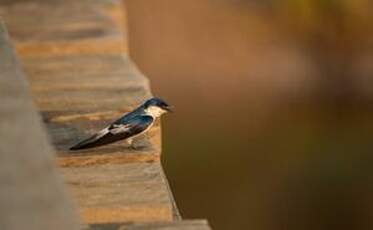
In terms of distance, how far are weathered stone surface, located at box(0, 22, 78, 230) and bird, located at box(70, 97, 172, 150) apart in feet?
3.04

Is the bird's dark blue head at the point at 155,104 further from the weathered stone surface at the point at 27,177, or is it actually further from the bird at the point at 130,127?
the weathered stone surface at the point at 27,177

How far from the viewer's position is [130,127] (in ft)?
10.4

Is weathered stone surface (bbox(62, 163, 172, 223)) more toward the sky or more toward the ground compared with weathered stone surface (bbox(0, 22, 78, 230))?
more toward the ground

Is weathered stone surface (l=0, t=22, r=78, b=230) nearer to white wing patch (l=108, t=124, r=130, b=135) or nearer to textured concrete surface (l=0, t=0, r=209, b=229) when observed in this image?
textured concrete surface (l=0, t=0, r=209, b=229)

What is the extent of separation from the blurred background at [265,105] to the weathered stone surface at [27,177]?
518cm

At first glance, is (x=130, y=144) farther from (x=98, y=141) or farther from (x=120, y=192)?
(x=120, y=192)

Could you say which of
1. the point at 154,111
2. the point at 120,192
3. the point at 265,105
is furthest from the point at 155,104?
the point at 265,105

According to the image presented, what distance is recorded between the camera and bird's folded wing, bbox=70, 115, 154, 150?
3.16 meters

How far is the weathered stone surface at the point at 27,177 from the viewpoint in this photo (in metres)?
1.77

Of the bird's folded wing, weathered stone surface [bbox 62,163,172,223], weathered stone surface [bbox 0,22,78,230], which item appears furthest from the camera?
the bird's folded wing

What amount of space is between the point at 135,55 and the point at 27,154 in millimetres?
7954

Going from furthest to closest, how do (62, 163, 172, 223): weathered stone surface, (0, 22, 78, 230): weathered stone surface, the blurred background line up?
the blurred background, (62, 163, 172, 223): weathered stone surface, (0, 22, 78, 230): weathered stone surface

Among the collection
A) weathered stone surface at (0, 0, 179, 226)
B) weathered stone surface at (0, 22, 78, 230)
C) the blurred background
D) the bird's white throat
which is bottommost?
the blurred background

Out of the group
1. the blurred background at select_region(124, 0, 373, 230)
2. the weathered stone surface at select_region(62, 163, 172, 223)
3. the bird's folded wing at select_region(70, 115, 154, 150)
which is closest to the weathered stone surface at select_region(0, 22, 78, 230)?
the weathered stone surface at select_region(62, 163, 172, 223)
